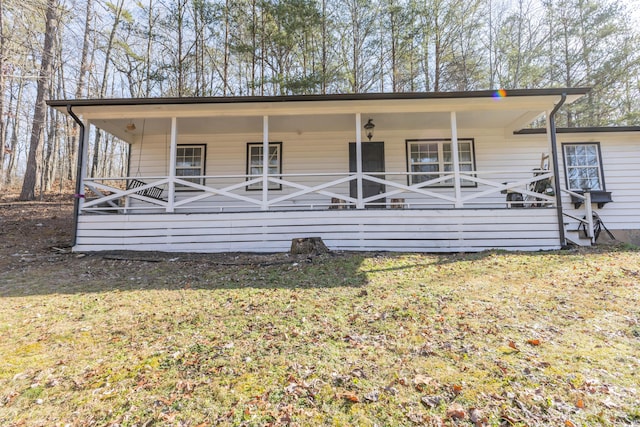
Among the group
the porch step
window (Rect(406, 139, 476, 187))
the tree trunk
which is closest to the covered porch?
window (Rect(406, 139, 476, 187))

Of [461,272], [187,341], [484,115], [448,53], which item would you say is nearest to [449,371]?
[187,341]

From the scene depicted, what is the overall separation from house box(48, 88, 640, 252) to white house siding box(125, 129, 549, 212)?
0.03 m

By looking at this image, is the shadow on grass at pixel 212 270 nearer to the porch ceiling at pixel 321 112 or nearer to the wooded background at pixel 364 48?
the porch ceiling at pixel 321 112

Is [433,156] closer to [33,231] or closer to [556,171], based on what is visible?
[556,171]

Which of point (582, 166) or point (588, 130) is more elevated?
point (588, 130)

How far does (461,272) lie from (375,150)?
4319 millimetres

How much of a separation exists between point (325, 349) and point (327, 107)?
16.8 ft

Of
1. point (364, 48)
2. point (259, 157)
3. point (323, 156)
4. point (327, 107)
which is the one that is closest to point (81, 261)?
point (259, 157)

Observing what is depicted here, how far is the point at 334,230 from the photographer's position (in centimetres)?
612

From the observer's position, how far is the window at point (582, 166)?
7.95 m

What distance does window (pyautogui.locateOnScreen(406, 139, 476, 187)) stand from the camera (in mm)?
8047

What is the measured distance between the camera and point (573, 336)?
8.51ft

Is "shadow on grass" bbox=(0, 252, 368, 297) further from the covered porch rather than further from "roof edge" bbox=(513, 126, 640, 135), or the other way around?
"roof edge" bbox=(513, 126, 640, 135)

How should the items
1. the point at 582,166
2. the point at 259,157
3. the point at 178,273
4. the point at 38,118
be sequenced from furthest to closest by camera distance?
the point at 38,118 < the point at 259,157 < the point at 582,166 < the point at 178,273
